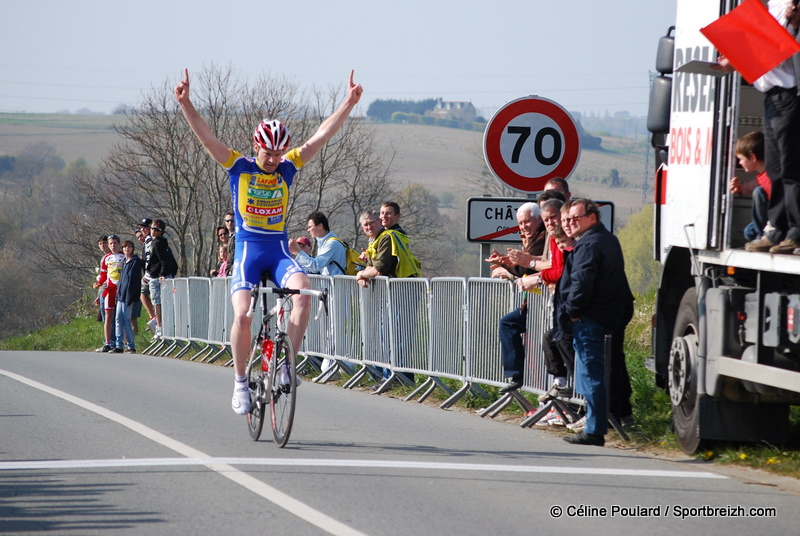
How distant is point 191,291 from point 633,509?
1700 cm

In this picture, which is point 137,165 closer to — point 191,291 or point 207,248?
point 207,248

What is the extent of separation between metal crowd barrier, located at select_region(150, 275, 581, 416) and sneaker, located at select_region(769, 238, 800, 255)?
3083 mm

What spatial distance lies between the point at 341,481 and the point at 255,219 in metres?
2.48

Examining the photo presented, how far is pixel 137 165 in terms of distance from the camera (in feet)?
166

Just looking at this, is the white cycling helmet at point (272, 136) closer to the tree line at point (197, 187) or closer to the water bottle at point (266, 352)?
the water bottle at point (266, 352)

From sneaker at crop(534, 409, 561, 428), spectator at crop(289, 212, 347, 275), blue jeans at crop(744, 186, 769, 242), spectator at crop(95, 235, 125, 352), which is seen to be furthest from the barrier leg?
spectator at crop(95, 235, 125, 352)

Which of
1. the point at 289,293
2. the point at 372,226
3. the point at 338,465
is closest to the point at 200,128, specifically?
the point at 289,293

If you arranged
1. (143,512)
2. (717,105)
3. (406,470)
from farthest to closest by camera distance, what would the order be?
(717,105)
(406,470)
(143,512)

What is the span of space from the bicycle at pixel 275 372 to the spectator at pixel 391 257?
16.2 feet

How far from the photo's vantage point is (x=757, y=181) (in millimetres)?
7895

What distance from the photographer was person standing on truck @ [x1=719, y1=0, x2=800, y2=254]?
696 centimetres

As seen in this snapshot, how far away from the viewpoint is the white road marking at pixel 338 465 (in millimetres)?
7431

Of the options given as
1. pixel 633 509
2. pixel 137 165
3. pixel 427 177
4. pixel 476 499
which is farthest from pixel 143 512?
pixel 427 177

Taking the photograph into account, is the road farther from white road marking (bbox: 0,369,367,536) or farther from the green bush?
the green bush
